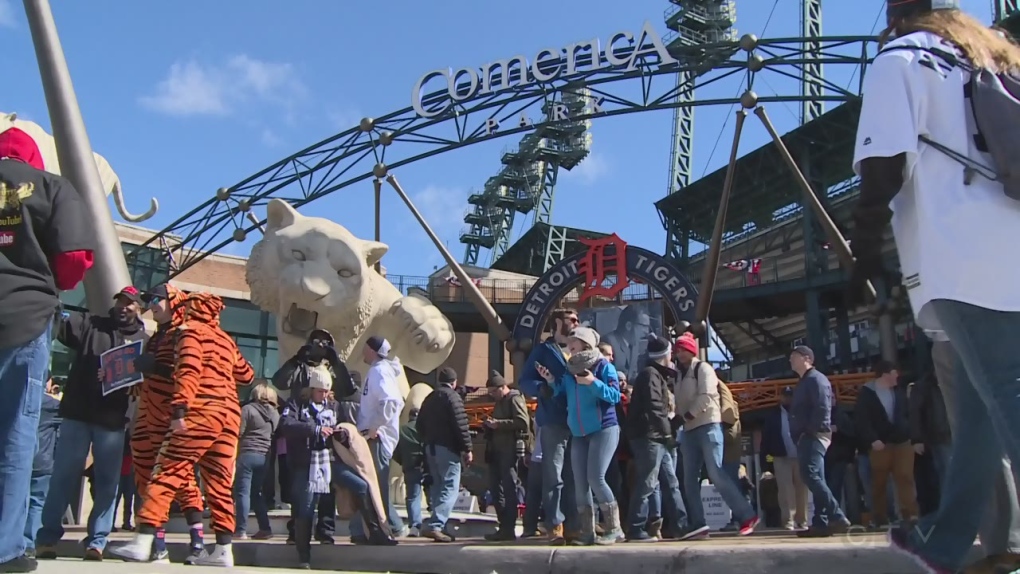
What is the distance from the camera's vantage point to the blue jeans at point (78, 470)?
17.6 feet

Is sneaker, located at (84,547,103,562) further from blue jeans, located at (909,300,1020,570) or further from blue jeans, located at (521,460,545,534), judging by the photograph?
blue jeans, located at (909,300,1020,570)

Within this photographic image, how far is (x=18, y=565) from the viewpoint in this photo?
353cm

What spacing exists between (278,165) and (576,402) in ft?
65.9

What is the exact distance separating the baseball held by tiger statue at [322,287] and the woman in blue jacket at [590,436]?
5.00 metres

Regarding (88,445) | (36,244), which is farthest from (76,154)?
(36,244)

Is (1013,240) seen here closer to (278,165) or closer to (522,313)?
(522,313)

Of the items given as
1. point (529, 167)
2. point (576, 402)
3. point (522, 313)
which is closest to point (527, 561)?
point (576, 402)

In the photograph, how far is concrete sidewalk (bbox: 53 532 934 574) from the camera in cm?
396

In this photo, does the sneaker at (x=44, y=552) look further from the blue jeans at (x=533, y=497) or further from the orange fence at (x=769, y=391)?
the orange fence at (x=769, y=391)

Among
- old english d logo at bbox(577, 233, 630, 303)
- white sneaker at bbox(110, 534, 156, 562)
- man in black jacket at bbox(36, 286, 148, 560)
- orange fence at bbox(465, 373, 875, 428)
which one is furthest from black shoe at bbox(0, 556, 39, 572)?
orange fence at bbox(465, 373, 875, 428)

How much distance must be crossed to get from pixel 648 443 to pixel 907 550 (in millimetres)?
3577

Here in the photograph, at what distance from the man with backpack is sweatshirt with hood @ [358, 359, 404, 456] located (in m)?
2.22

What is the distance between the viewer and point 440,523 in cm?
709

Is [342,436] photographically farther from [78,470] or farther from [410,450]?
[410,450]
